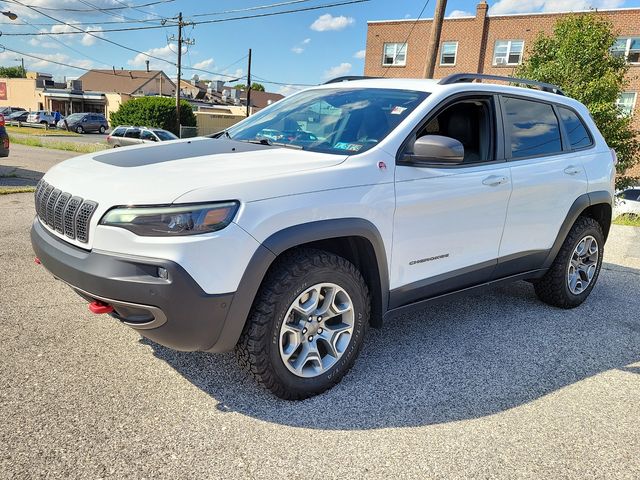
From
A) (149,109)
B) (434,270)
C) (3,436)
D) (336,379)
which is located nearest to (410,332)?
(434,270)

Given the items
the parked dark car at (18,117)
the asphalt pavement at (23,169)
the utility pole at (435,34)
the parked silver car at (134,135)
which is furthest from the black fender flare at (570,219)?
the parked dark car at (18,117)

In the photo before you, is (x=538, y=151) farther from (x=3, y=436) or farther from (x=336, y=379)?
(x=3, y=436)

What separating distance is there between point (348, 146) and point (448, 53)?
32.1 m

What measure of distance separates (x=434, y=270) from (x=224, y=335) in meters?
1.53

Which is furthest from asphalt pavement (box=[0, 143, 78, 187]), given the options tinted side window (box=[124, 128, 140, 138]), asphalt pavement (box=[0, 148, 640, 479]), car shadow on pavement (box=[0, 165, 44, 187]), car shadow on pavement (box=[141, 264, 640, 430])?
car shadow on pavement (box=[141, 264, 640, 430])

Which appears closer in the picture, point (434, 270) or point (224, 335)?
point (224, 335)

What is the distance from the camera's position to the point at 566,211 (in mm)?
4480

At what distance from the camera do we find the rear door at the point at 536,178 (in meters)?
4.01

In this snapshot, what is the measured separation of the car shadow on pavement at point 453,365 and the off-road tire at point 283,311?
114 mm

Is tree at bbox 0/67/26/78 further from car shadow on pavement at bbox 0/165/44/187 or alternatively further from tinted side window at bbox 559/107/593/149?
tinted side window at bbox 559/107/593/149

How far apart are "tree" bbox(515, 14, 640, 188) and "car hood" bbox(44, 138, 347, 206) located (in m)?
12.1

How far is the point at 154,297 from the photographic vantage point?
246 centimetres

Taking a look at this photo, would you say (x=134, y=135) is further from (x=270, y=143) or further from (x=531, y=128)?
(x=531, y=128)

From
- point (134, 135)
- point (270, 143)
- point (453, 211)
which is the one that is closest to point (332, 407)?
point (453, 211)
